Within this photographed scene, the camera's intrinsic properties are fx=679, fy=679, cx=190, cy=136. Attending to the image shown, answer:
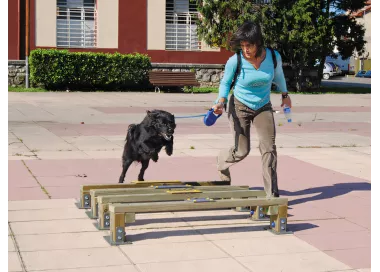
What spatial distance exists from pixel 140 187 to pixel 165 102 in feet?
51.1

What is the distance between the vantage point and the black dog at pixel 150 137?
23.8 ft

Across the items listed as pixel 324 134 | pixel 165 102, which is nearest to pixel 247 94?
pixel 324 134

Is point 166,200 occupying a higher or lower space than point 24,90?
lower

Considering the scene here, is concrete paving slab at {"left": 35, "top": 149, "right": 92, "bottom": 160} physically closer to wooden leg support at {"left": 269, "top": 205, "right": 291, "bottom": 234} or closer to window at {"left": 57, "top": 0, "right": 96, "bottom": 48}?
wooden leg support at {"left": 269, "top": 205, "right": 291, "bottom": 234}

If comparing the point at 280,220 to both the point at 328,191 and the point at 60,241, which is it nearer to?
the point at 60,241

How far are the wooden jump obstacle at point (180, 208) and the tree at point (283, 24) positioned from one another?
20.1 meters

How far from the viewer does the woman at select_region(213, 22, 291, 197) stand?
7.01 m

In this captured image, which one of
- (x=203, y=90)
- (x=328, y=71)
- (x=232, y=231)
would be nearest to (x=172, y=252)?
(x=232, y=231)

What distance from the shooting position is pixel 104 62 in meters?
26.7

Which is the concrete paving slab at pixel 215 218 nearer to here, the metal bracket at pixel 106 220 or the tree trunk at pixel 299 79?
the metal bracket at pixel 106 220

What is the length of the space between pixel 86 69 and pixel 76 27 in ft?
8.97

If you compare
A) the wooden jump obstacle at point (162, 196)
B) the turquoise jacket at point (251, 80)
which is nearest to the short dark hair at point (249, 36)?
the turquoise jacket at point (251, 80)

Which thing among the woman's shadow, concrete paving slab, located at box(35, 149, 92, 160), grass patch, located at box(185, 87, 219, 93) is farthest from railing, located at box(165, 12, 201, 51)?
the woman's shadow

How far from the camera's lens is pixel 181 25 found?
97.0ft
